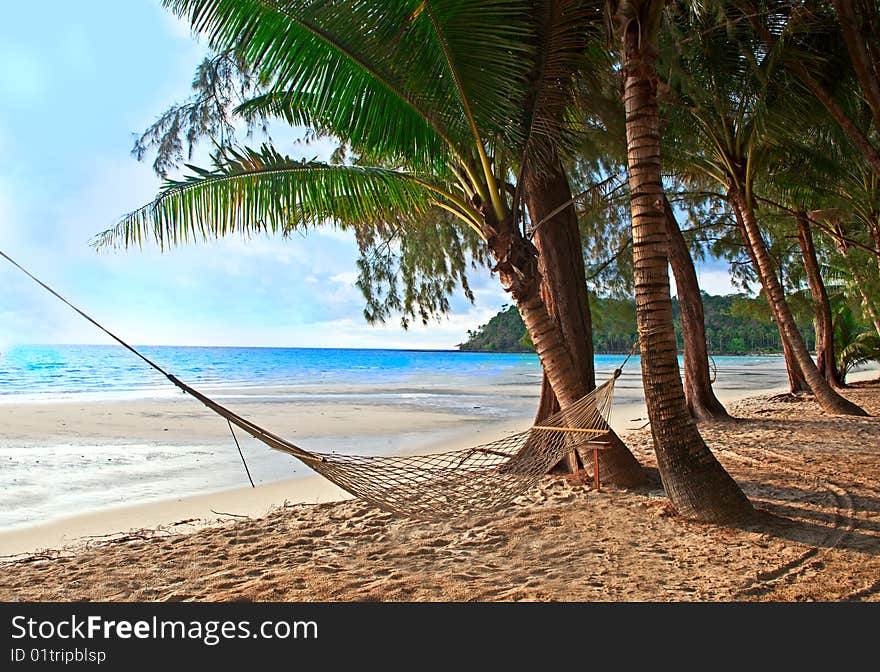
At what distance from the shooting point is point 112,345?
122 feet

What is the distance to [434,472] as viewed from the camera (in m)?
2.39

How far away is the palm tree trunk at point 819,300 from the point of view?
7785 millimetres

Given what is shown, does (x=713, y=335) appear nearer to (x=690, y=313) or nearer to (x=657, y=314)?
(x=690, y=313)

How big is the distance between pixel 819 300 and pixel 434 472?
7.49 meters

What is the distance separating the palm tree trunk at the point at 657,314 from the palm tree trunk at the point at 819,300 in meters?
5.77

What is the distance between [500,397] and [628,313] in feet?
17.1

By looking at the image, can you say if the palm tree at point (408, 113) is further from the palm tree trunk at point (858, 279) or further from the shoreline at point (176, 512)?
the palm tree trunk at point (858, 279)

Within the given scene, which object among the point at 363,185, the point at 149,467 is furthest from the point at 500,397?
the point at 363,185

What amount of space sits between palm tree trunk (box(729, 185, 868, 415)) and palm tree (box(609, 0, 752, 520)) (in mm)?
3363

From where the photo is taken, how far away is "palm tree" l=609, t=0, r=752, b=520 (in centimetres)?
257

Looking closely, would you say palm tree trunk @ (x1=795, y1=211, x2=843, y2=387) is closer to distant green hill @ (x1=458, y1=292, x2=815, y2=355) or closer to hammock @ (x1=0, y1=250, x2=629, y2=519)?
hammock @ (x1=0, y1=250, x2=629, y2=519)

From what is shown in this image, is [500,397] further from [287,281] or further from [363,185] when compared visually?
[287,281]

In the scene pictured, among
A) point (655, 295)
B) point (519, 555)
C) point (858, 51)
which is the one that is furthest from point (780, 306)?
point (519, 555)

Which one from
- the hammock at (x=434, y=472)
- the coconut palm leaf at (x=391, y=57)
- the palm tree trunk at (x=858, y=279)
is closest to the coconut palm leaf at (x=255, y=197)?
the coconut palm leaf at (x=391, y=57)
